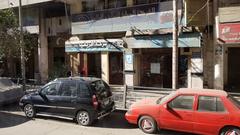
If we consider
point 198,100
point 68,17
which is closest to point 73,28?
point 68,17

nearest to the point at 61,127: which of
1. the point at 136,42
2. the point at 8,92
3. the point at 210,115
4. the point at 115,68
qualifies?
the point at 8,92

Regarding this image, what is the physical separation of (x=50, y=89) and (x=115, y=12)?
902cm

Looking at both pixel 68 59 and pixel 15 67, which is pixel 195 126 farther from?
pixel 15 67

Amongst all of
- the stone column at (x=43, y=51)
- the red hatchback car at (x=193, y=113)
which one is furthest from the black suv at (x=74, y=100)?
the stone column at (x=43, y=51)

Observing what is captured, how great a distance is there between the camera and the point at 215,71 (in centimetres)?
1572

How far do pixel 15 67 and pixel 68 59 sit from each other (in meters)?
7.22

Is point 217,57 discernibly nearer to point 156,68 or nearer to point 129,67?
point 156,68

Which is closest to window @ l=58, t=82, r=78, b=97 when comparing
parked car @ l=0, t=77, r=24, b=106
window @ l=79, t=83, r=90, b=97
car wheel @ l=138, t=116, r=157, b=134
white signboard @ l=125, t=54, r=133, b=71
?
window @ l=79, t=83, r=90, b=97

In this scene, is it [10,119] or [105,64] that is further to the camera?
[105,64]

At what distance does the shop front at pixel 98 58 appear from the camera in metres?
19.1

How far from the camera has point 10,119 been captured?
11562 mm

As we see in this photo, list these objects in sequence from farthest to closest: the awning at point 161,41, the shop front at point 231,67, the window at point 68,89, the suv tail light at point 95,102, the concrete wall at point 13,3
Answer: the concrete wall at point 13,3 → the shop front at point 231,67 → the awning at point 161,41 → the window at point 68,89 → the suv tail light at point 95,102

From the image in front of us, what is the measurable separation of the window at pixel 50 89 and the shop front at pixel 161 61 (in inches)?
299

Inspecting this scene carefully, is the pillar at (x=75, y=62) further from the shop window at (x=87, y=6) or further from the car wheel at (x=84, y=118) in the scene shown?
the car wheel at (x=84, y=118)
